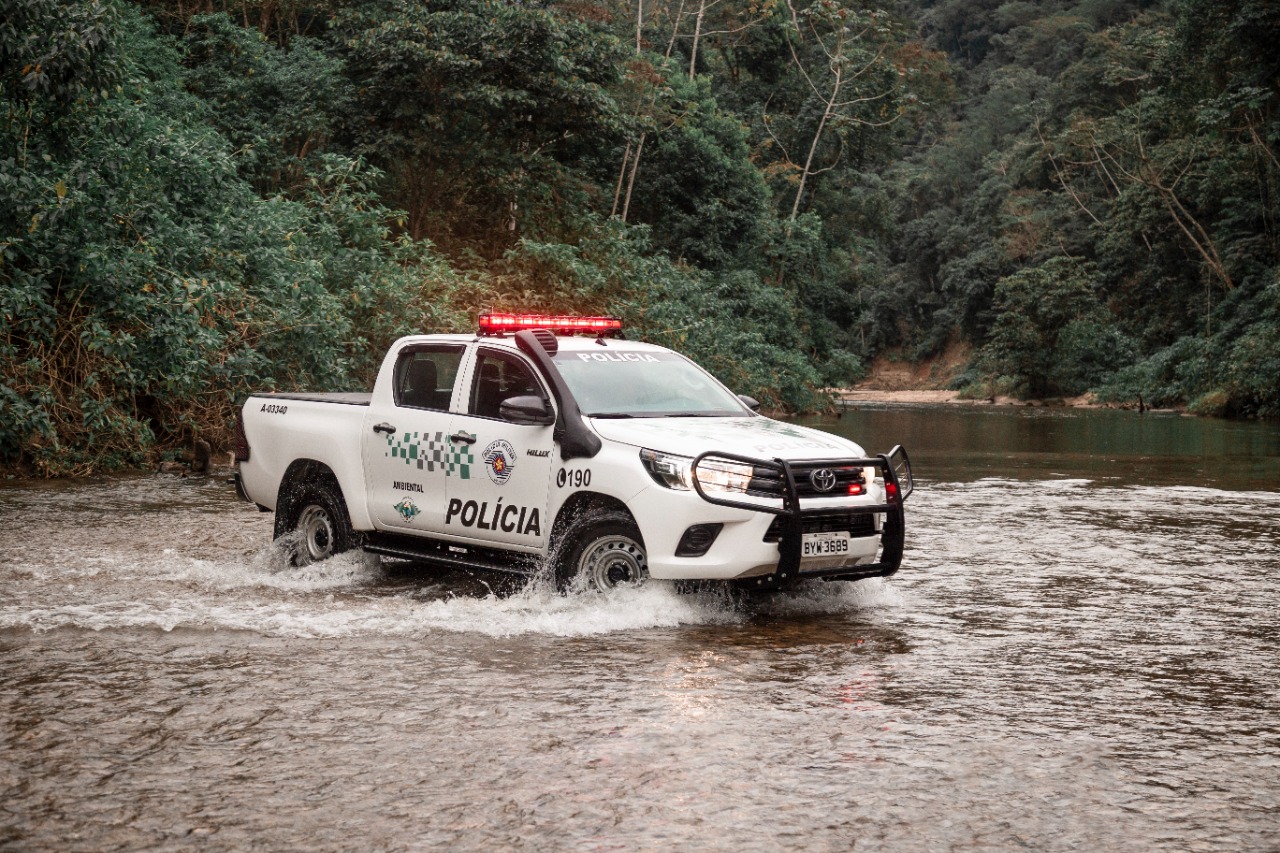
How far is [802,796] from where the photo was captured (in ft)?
17.6

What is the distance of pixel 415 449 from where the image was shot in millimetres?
10391

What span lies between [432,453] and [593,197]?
1249 inches

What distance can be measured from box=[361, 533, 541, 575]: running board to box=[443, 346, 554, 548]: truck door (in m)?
0.10

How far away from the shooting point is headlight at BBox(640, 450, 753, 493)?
29.1 ft

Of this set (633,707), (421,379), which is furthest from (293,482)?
(633,707)

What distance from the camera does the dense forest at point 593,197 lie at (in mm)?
19453

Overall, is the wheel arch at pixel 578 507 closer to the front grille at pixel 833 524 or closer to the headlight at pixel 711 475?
the headlight at pixel 711 475

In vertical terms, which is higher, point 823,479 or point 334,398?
point 334,398

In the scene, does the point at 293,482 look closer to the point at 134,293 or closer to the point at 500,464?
the point at 500,464

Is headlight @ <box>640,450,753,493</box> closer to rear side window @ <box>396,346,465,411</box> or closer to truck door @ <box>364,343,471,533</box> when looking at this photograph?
truck door @ <box>364,343,471,533</box>

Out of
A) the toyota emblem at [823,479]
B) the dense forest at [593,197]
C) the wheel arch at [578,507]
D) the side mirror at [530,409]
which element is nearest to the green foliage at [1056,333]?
the dense forest at [593,197]

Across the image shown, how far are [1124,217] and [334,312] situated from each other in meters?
50.2

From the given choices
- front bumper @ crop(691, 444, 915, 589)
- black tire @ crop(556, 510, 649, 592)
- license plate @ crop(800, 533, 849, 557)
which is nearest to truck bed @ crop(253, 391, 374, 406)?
black tire @ crop(556, 510, 649, 592)

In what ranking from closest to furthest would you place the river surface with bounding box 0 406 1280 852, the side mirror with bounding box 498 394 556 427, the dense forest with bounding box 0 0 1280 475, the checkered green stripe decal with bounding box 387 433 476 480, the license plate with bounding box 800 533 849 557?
the river surface with bounding box 0 406 1280 852, the license plate with bounding box 800 533 849 557, the side mirror with bounding box 498 394 556 427, the checkered green stripe decal with bounding box 387 433 476 480, the dense forest with bounding box 0 0 1280 475
